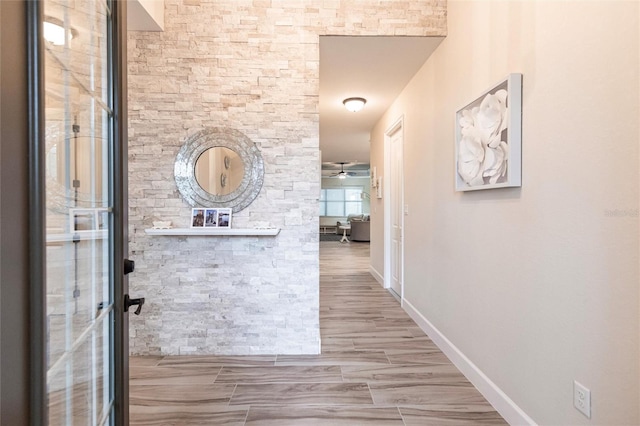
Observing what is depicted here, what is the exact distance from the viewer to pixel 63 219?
0.87 m

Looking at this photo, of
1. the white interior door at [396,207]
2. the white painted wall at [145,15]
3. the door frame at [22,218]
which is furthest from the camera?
the white interior door at [396,207]

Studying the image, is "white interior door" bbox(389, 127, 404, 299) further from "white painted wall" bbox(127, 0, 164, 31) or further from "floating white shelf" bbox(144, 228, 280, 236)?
"white painted wall" bbox(127, 0, 164, 31)

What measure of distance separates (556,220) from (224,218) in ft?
6.97

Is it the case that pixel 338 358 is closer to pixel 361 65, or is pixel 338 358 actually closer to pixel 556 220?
pixel 556 220

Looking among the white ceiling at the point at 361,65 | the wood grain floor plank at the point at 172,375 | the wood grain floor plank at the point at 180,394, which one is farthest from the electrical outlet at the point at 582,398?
the white ceiling at the point at 361,65

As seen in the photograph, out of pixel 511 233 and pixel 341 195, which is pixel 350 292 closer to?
pixel 511 233

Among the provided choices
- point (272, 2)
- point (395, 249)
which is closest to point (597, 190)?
point (272, 2)

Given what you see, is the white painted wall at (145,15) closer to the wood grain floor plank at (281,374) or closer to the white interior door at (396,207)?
the wood grain floor plank at (281,374)

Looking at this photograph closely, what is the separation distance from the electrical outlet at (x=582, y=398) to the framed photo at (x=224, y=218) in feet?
7.37

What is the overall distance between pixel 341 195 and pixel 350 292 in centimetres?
1050

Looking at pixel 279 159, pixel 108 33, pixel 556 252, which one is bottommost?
pixel 556 252

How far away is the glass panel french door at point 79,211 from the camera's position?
81 cm

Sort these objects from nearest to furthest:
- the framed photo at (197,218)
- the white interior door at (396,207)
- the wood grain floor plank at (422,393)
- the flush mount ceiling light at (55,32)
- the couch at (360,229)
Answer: the flush mount ceiling light at (55,32), the wood grain floor plank at (422,393), the framed photo at (197,218), the white interior door at (396,207), the couch at (360,229)

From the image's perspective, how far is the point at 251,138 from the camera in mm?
2619
